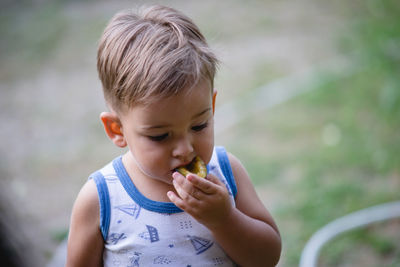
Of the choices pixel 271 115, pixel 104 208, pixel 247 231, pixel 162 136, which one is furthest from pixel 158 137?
pixel 271 115

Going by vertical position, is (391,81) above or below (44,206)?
above

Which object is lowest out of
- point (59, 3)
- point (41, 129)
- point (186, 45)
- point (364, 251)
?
point (364, 251)

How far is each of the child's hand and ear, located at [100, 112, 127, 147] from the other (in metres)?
0.29

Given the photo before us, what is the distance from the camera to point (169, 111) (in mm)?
1354

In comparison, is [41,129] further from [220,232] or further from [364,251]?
[220,232]

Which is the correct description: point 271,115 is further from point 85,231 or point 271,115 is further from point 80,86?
point 85,231

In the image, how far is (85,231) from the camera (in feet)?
4.91

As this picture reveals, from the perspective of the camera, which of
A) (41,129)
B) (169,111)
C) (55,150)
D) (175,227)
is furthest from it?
(41,129)

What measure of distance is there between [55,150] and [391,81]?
12.9 feet

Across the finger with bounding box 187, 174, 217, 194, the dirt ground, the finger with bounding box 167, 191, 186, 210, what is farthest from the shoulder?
the dirt ground

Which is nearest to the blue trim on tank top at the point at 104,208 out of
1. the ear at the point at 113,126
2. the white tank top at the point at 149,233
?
the white tank top at the point at 149,233

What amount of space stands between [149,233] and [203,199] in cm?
26

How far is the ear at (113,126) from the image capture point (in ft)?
4.99

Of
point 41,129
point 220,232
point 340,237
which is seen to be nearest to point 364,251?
point 340,237
